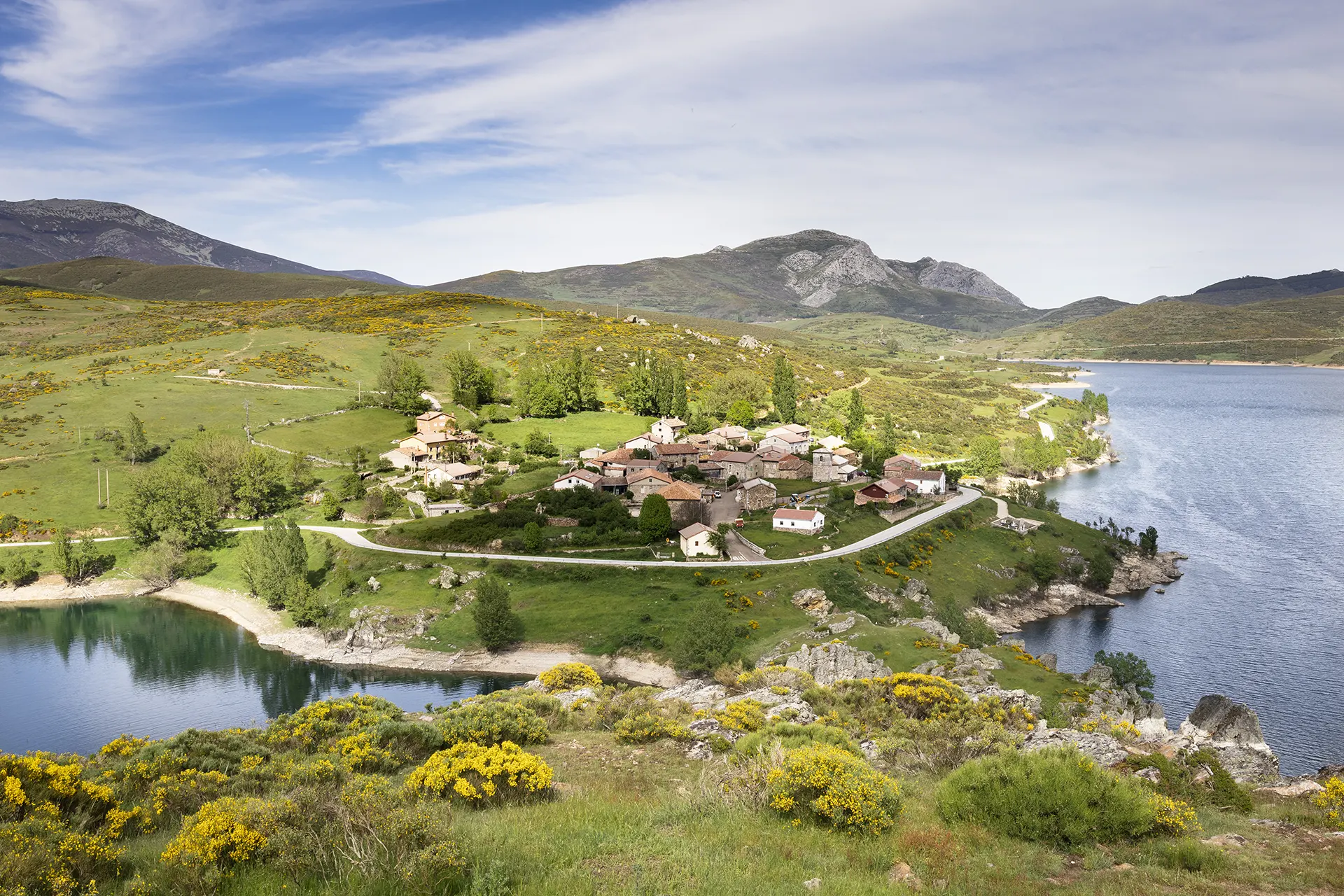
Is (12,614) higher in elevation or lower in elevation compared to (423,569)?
lower

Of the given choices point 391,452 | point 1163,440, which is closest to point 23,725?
point 391,452

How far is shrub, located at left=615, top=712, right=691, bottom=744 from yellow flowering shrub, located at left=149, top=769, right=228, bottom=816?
41.9 feet

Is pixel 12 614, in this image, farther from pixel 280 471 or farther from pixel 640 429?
pixel 640 429

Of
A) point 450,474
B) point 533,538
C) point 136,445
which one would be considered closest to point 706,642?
point 533,538

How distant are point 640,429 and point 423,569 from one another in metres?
50.7

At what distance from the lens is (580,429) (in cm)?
10769

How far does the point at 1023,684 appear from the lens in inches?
1639

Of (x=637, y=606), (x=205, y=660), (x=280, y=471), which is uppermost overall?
(x=280, y=471)

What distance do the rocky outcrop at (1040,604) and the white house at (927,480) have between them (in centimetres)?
1789

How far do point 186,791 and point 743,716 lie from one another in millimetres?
18439

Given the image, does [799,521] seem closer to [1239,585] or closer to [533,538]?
[533,538]

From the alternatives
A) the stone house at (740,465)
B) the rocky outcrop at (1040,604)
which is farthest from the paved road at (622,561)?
the stone house at (740,465)

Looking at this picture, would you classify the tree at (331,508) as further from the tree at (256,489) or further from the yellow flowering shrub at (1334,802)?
the yellow flowering shrub at (1334,802)

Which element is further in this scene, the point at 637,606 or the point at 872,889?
the point at 637,606
